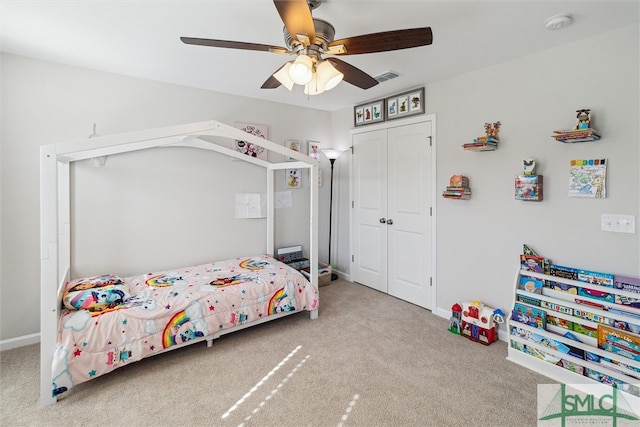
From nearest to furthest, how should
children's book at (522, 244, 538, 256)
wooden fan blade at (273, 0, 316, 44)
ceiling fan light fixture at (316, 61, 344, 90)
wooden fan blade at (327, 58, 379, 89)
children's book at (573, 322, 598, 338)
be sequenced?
1. wooden fan blade at (273, 0, 316, 44)
2. ceiling fan light fixture at (316, 61, 344, 90)
3. wooden fan blade at (327, 58, 379, 89)
4. children's book at (573, 322, 598, 338)
5. children's book at (522, 244, 538, 256)

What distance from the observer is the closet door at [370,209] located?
12.8 ft

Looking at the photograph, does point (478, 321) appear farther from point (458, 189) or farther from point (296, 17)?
point (296, 17)

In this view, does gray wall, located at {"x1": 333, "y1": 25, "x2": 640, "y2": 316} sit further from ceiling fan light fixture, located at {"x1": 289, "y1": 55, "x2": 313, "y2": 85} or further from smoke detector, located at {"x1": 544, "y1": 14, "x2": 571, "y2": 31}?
ceiling fan light fixture, located at {"x1": 289, "y1": 55, "x2": 313, "y2": 85}

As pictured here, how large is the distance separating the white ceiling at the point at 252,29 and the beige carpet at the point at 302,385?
244cm

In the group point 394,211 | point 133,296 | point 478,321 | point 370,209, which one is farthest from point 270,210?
point 478,321

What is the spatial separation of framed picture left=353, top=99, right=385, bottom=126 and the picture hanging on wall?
2032 millimetres

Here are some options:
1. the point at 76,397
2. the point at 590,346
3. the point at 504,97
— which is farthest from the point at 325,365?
the point at 504,97

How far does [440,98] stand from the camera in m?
3.17

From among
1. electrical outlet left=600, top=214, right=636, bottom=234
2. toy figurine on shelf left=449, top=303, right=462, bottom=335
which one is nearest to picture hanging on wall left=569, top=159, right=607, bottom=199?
electrical outlet left=600, top=214, right=636, bottom=234

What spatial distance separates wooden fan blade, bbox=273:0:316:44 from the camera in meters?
1.33

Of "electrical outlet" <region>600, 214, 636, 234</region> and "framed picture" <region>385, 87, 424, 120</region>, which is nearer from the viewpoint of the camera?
"electrical outlet" <region>600, 214, 636, 234</region>

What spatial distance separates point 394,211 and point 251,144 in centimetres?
191

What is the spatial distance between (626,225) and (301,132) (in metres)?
3.40

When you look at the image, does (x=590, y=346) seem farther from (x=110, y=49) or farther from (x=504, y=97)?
(x=110, y=49)
